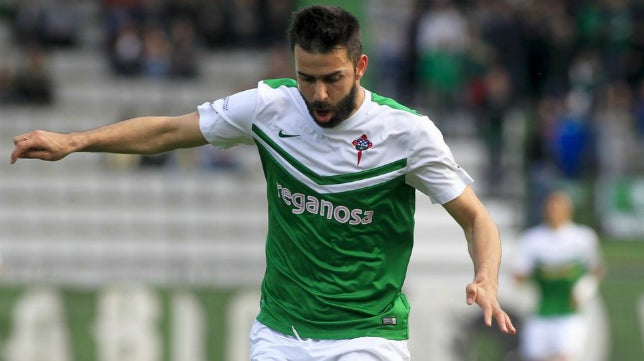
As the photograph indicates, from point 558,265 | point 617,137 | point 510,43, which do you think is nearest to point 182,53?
point 510,43

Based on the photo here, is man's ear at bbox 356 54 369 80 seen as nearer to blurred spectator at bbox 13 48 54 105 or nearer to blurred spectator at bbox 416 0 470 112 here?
blurred spectator at bbox 416 0 470 112

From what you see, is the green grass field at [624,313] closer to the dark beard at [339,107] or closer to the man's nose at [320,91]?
the dark beard at [339,107]

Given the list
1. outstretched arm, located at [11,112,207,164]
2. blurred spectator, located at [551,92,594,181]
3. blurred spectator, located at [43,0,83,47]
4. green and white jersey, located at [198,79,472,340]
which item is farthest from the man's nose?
blurred spectator, located at [43,0,83,47]

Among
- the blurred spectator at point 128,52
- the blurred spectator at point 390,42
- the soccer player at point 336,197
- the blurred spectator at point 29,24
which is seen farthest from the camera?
the blurred spectator at point 29,24

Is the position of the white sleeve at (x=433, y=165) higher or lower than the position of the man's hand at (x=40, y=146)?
lower

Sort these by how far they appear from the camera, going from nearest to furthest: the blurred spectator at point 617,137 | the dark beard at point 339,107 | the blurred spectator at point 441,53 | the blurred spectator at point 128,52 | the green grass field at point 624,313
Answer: the dark beard at point 339,107 → the green grass field at point 624,313 → the blurred spectator at point 441,53 → the blurred spectator at point 617,137 → the blurred spectator at point 128,52

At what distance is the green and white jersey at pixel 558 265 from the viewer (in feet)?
43.1

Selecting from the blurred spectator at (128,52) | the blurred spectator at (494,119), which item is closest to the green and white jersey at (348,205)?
the blurred spectator at (494,119)

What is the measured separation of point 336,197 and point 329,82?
0.53 meters

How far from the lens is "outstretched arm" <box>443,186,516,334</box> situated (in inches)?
197

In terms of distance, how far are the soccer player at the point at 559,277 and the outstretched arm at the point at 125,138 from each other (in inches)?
315

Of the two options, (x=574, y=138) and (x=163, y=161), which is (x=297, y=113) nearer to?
(x=163, y=161)

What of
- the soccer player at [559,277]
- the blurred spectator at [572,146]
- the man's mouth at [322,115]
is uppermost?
the man's mouth at [322,115]

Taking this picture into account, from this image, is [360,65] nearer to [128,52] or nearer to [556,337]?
[556,337]
